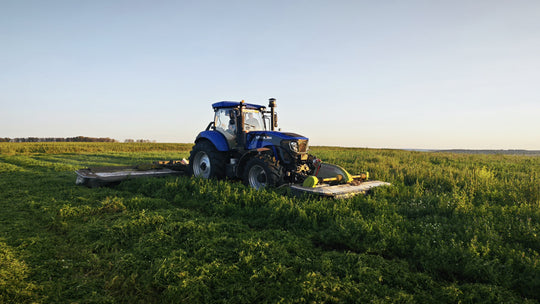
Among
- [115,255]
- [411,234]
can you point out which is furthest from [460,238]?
[115,255]

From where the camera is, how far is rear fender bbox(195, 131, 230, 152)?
851 cm

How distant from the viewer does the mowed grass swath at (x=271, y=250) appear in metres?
2.97

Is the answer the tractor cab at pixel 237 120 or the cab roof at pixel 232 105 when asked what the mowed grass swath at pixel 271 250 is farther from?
the cab roof at pixel 232 105

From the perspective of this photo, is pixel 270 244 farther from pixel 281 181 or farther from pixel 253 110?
pixel 253 110

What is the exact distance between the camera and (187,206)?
6.43 m

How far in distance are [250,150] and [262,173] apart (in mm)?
688

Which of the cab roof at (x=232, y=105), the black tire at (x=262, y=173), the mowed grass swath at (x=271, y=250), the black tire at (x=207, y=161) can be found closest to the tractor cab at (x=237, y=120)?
the cab roof at (x=232, y=105)

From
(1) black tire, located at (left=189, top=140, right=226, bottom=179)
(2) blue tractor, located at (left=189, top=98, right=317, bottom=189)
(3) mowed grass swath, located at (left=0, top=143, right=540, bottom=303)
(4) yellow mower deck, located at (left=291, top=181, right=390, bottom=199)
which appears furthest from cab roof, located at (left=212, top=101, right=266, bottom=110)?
(4) yellow mower deck, located at (left=291, top=181, right=390, bottom=199)

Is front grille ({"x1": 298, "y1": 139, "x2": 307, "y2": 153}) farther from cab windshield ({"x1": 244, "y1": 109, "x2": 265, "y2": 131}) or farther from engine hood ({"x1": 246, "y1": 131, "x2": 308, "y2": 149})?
cab windshield ({"x1": 244, "y1": 109, "x2": 265, "y2": 131})

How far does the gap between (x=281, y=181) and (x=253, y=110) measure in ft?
9.48

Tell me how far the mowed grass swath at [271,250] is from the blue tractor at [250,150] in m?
0.88

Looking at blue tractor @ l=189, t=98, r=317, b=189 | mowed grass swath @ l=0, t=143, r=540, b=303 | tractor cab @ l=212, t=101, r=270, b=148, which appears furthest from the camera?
tractor cab @ l=212, t=101, r=270, b=148

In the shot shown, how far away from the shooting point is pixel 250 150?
7.51 m

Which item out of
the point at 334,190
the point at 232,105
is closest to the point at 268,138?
the point at 232,105
